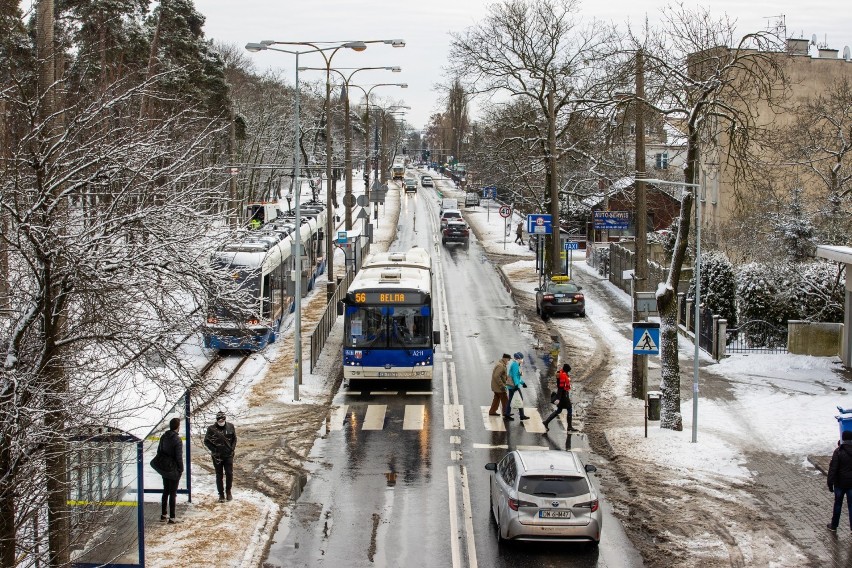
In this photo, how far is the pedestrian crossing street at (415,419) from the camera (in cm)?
2270

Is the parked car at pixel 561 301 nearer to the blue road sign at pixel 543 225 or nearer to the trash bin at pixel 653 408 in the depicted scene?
the blue road sign at pixel 543 225

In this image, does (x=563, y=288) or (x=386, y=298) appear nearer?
(x=386, y=298)

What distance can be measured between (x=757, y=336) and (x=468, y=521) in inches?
803

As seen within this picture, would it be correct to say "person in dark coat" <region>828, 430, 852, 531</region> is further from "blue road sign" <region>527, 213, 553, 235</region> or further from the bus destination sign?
"blue road sign" <region>527, 213, 553, 235</region>

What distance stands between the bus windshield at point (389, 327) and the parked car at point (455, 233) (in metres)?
37.5

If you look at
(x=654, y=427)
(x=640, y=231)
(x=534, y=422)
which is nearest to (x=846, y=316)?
(x=640, y=231)

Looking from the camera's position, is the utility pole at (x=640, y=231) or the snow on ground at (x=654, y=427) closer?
the snow on ground at (x=654, y=427)

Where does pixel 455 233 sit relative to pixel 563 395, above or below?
above

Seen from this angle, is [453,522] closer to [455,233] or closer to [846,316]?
[846,316]

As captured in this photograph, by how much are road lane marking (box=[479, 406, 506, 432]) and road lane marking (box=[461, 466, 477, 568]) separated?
3.26 metres

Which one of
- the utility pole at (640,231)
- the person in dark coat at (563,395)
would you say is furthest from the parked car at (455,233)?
the person in dark coat at (563,395)

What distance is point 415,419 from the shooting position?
76.9ft

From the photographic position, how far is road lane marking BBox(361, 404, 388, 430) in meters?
22.7

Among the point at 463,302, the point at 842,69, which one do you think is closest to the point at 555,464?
the point at 463,302
